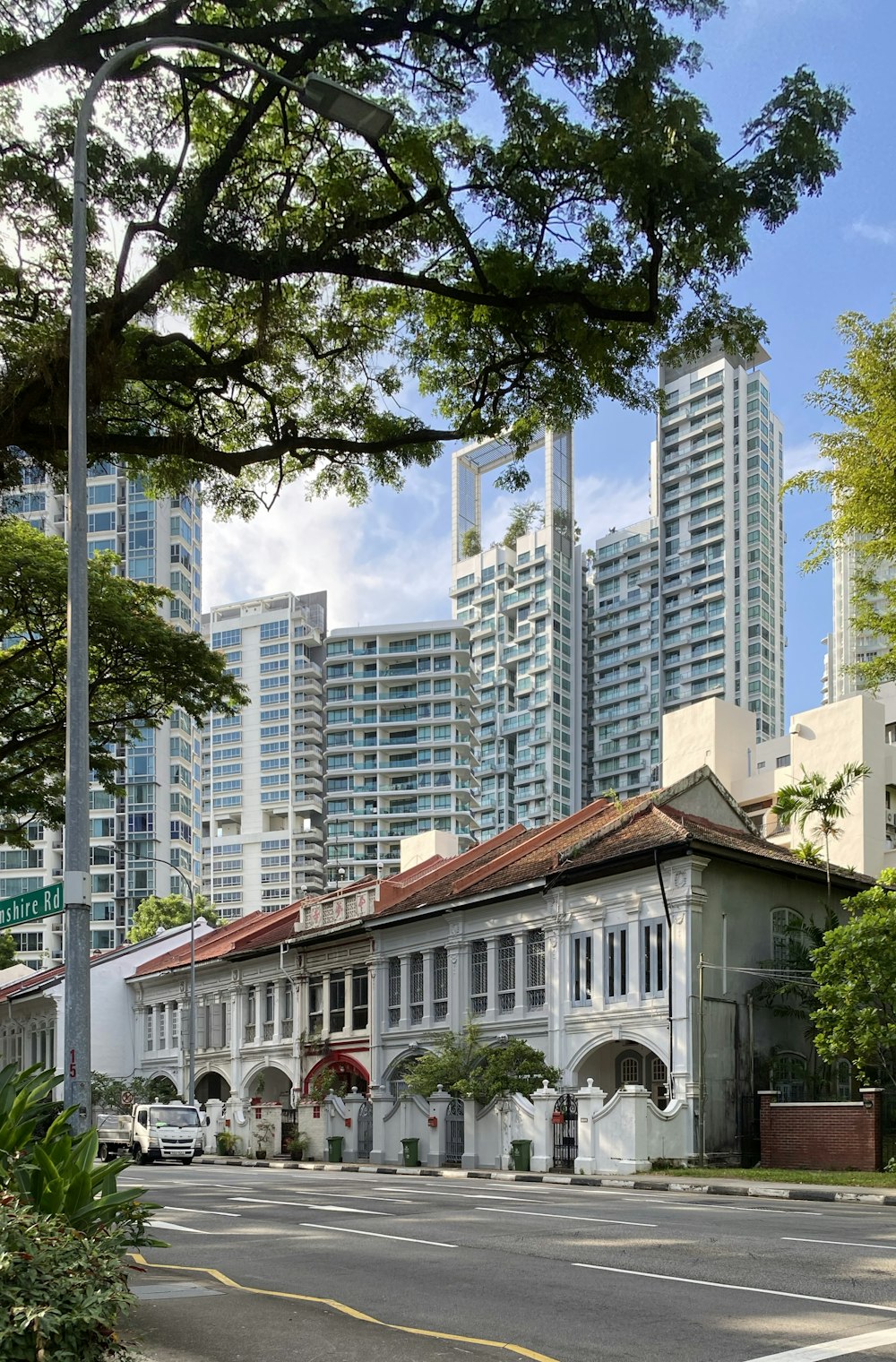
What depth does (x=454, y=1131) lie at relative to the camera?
39.4 m

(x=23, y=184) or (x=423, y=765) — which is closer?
(x=23, y=184)

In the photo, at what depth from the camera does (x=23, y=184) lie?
15.8 meters

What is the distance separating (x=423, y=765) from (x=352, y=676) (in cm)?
1188

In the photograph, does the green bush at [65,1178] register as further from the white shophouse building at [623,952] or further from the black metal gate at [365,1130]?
the black metal gate at [365,1130]

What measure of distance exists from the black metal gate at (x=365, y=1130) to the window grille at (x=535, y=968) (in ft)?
25.6

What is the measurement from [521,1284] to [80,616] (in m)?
6.54

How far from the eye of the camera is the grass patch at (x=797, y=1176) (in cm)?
2734

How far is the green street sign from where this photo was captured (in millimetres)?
10641

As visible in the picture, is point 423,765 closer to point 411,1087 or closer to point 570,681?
point 570,681

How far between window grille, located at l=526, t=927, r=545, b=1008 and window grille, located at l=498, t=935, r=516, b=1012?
63 cm

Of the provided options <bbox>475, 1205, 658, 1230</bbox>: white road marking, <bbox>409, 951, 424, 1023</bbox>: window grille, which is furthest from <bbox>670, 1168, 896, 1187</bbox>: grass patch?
<bbox>409, 951, 424, 1023</bbox>: window grille

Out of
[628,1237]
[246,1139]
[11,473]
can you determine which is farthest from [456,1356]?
[246,1139]

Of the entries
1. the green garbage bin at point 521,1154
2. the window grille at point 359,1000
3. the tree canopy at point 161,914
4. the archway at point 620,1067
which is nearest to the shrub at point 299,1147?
the window grille at point 359,1000

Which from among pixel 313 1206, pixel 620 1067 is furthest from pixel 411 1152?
pixel 313 1206
